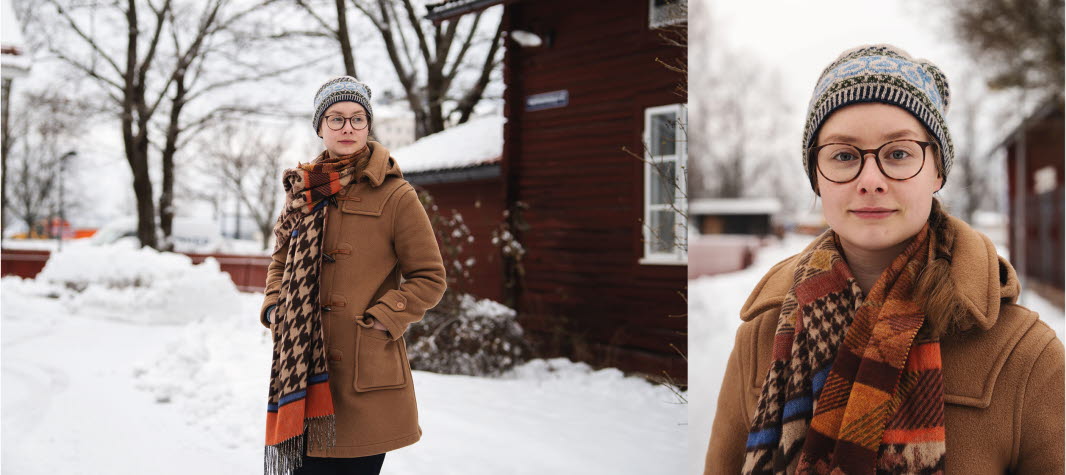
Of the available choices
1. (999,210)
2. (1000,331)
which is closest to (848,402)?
(1000,331)

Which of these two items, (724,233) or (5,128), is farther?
(5,128)

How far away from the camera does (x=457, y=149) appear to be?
289 inches

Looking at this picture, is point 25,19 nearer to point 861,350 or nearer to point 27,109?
point 27,109

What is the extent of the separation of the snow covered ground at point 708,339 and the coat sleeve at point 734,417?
39 centimetres

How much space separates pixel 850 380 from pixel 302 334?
139cm

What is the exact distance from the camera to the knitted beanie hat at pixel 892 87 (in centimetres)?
97

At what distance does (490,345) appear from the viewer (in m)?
5.23

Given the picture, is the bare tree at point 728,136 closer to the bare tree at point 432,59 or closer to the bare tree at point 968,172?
the bare tree at point 968,172

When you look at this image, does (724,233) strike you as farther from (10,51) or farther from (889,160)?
(10,51)

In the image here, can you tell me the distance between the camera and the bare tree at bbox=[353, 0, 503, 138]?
311 inches

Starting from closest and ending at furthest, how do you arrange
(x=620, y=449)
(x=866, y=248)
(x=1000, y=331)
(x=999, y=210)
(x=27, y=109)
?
(x=1000, y=331), (x=866, y=248), (x=999, y=210), (x=620, y=449), (x=27, y=109)

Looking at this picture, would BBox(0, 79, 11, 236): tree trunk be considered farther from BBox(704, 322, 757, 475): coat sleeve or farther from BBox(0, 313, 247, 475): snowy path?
BBox(704, 322, 757, 475): coat sleeve

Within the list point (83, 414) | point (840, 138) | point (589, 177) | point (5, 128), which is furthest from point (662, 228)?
point (5, 128)

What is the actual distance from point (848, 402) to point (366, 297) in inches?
52.4
